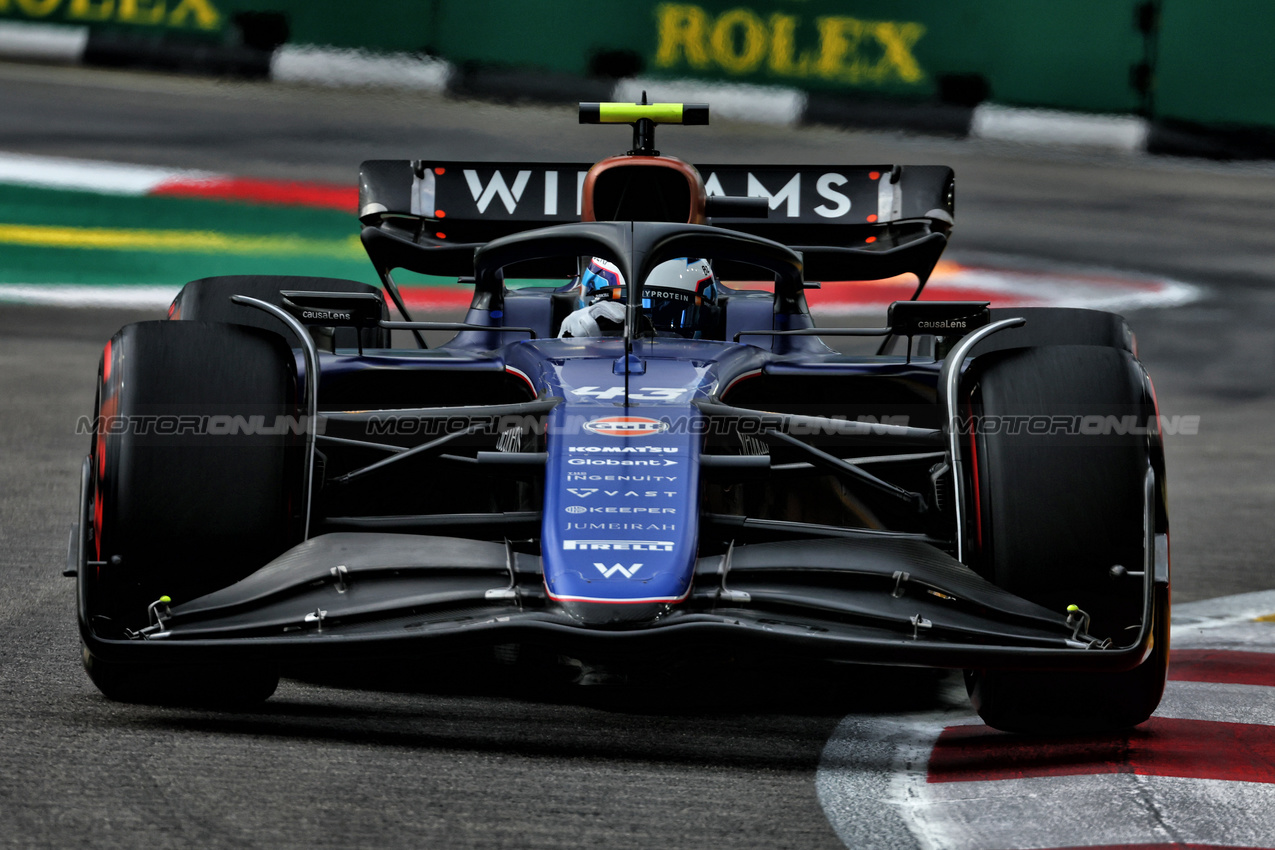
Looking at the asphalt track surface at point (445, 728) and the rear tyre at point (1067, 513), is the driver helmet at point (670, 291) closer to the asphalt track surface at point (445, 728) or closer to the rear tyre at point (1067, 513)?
the asphalt track surface at point (445, 728)

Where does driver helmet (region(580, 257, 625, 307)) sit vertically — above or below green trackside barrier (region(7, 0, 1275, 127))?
below

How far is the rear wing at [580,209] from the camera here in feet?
19.2

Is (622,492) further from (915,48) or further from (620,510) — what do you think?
(915,48)

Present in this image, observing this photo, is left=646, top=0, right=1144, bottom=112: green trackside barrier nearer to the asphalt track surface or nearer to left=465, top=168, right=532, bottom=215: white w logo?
the asphalt track surface

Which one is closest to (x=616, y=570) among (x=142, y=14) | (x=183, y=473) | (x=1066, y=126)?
(x=183, y=473)

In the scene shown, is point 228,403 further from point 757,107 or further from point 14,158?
point 757,107

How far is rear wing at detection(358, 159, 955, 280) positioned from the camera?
231 inches

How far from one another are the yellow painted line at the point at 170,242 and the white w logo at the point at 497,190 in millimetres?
5117

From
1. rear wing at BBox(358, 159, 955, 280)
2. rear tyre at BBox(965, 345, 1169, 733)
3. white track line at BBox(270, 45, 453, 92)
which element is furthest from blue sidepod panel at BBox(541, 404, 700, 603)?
white track line at BBox(270, 45, 453, 92)

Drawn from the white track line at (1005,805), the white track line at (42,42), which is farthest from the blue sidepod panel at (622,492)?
the white track line at (42,42)

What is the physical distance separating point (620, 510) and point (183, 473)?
943mm

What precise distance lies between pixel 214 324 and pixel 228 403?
0.70 ft

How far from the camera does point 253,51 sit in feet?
44.1

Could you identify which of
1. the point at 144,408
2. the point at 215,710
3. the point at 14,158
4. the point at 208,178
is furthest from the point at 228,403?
the point at 14,158
